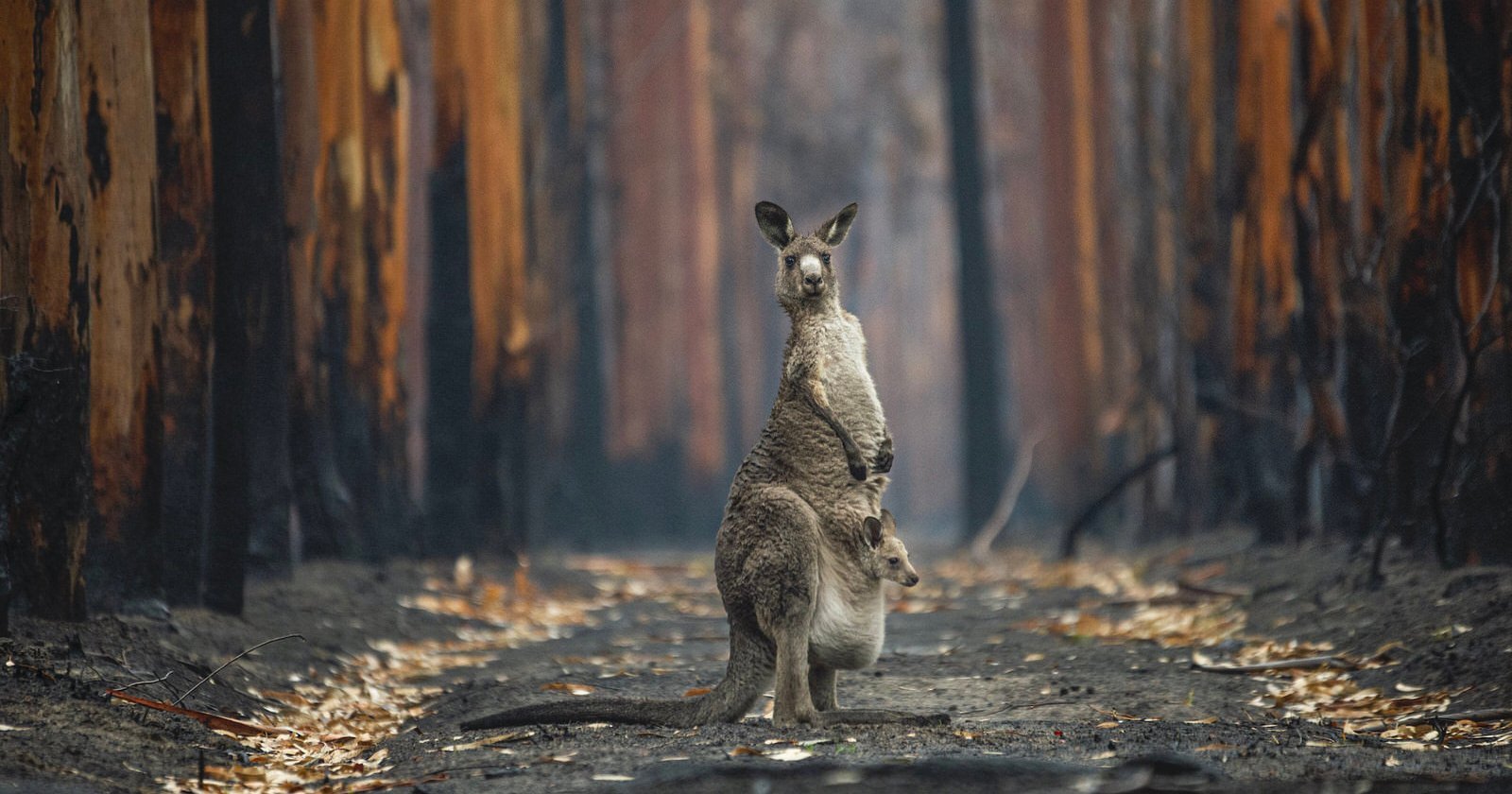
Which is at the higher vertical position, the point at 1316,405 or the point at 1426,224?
the point at 1426,224

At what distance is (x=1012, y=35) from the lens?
27469mm

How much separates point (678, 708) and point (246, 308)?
11.9 feet

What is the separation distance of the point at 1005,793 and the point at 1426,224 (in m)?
4.83

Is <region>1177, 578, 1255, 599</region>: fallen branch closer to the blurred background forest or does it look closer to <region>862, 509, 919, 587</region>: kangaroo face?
the blurred background forest

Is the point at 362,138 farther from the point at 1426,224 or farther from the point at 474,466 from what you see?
the point at 1426,224

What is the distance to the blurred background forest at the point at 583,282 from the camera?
674 cm

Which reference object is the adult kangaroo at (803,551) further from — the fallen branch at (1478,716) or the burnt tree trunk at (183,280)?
the burnt tree trunk at (183,280)

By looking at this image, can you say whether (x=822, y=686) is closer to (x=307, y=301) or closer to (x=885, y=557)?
(x=885, y=557)

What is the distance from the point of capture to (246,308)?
801cm

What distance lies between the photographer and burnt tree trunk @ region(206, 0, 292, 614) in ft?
25.6

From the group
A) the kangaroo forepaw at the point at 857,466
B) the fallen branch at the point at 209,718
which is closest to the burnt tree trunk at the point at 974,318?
the kangaroo forepaw at the point at 857,466

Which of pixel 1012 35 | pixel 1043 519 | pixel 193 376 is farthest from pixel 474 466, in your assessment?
pixel 1012 35

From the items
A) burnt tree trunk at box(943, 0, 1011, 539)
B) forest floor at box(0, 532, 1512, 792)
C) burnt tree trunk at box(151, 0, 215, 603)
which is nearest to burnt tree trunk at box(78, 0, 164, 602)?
burnt tree trunk at box(151, 0, 215, 603)

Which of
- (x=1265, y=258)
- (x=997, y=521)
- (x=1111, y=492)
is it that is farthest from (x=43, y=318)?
(x=997, y=521)
